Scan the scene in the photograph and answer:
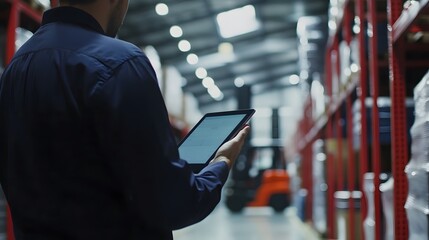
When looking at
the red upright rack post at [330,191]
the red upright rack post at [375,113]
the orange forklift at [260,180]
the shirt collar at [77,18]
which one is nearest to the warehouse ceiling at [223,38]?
the orange forklift at [260,180]

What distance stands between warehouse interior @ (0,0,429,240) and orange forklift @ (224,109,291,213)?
1.2 inches

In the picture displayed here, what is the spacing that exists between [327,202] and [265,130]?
22195 millimetres

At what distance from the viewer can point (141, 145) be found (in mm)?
1305

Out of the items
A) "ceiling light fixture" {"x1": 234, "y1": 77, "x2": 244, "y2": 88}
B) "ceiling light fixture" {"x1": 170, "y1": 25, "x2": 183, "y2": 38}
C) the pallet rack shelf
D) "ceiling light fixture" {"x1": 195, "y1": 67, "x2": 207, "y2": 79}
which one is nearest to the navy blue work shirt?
the pallet rack shelf

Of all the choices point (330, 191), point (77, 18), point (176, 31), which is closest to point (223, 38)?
point (176, 31)

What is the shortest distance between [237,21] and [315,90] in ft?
34.7

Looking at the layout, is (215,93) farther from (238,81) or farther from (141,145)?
(141,145)

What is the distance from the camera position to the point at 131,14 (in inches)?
612

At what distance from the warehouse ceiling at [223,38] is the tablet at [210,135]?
10887 millimetres

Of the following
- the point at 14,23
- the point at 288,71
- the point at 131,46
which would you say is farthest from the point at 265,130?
the point at 131,46

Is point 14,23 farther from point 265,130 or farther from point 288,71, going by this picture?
point 265,130

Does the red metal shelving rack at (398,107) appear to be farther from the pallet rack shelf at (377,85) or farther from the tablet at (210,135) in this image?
the tablet at (210,135)

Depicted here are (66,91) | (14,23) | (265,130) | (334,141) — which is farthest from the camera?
(265,130)

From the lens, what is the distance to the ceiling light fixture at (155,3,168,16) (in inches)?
597
